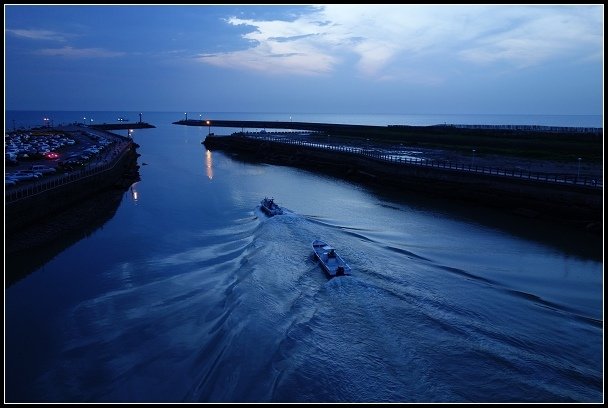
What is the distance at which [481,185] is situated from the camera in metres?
40.2

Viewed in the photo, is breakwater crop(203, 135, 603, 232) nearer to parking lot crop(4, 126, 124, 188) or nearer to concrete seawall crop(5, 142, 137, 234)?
concrete seawall crop(5, 142, 137, 234)

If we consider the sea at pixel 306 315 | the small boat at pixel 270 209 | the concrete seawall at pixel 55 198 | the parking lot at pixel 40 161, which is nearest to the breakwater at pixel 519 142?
the sea at pixel 306 315

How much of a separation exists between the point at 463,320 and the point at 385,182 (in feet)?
113

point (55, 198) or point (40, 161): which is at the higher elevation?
point (40, 161)

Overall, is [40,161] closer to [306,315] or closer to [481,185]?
[306,315]

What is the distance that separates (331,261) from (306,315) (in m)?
4.85

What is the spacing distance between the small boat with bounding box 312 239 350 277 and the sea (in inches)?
19.3

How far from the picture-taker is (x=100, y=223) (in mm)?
33156

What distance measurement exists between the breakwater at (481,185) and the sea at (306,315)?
2.74 meters

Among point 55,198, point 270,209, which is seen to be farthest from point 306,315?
point 55,198

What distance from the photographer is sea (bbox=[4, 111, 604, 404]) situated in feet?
44.7

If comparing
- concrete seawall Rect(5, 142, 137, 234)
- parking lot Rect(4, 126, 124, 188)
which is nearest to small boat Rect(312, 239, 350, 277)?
concrete seawall Rect(5, 142, 137, 234)

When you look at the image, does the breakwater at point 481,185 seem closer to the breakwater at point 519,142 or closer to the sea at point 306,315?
the sea at point 306,315

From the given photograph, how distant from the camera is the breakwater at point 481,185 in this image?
32062mm
